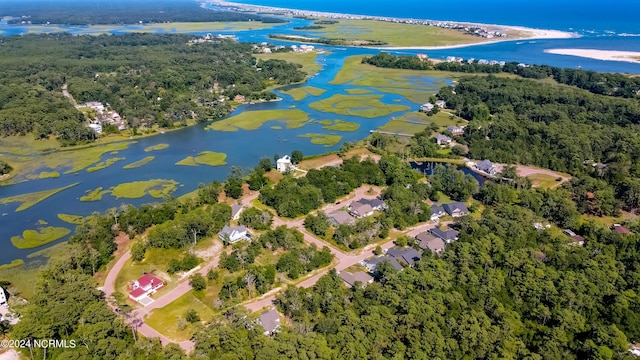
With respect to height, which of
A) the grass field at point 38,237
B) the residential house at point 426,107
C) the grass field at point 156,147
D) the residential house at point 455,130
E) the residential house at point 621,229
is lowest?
the grass field at point 38,237

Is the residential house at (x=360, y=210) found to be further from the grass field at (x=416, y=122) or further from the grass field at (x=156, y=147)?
the grass field at (x=156, y=147)

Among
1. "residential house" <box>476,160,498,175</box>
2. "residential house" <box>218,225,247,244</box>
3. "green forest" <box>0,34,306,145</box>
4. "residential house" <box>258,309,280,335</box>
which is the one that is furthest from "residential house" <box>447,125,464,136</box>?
"residential house" <box>258,309,280,335</box>

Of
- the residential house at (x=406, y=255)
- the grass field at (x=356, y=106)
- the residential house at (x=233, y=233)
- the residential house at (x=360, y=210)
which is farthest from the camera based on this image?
the grass field at (x=356, y=106)

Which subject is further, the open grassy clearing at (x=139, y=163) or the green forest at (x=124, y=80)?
the green forest at (x=124, y=80)

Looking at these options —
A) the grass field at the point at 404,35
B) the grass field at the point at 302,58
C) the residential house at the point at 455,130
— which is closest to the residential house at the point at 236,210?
the residential house at the point at 455,130

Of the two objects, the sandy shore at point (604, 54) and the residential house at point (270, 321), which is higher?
the sandy shore at point (604, 54)

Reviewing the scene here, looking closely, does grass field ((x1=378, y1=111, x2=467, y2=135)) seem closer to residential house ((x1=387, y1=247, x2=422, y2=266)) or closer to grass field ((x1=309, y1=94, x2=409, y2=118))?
grass field ((x1=309, y1=94, x2=409, y2=118))

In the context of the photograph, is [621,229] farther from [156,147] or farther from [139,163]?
[156,147]

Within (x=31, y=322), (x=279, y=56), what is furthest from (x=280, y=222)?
(x=279, y=56)
